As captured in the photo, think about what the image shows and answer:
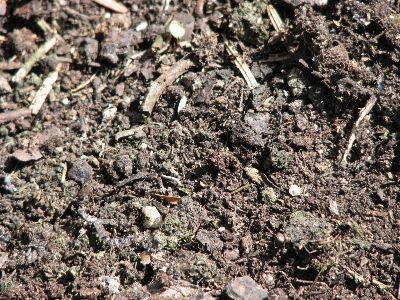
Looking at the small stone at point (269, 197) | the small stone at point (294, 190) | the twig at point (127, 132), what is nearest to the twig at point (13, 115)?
the twig at point (127, 132)

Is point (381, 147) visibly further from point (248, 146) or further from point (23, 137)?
point (23, 137)

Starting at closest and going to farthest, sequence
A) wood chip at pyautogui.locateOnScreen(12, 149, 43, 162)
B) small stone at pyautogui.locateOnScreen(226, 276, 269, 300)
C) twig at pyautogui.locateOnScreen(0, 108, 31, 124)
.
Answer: small stone at pyautogui.locateOnScreen(226, 276, 269, 300) → wood chip at pyautogui.locateOnScreen(12, 149, 43, 162) → twig at pyautogui.locateOnScreen(0, 108, 31, 124)

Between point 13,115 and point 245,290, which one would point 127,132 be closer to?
point 13,115

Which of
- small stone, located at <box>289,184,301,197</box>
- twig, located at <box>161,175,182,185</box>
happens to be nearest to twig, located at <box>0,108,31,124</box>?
twig, located at <box>161,175,182,185</box>

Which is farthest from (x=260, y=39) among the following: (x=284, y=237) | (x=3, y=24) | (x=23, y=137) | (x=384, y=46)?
(x=3, y=24)

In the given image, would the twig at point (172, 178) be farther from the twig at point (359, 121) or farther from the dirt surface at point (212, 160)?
the twig at point (359, 121)

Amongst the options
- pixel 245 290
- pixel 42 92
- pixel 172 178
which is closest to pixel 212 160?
pixel 172 178

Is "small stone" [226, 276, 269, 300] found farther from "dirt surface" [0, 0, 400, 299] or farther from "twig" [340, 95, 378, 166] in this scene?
"twig" [340, 95, 378, 166]
